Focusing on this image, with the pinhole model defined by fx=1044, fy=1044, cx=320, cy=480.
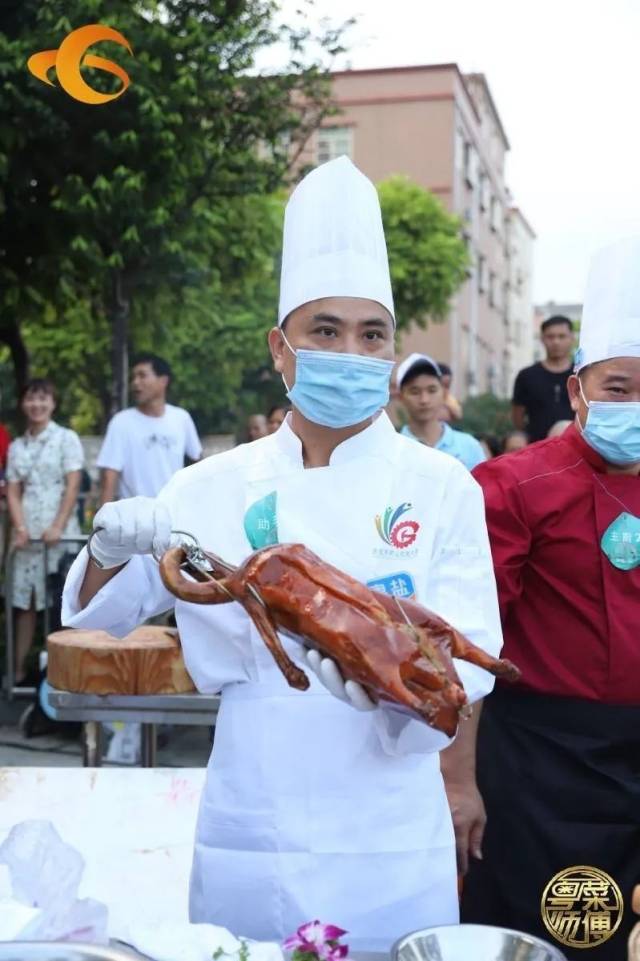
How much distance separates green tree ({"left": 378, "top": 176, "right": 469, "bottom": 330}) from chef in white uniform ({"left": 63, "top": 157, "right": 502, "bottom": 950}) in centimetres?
2533

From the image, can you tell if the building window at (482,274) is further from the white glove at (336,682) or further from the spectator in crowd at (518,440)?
the white glove at (336,682)

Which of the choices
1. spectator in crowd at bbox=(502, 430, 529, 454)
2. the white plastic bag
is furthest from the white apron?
spectator in crowd at bbox=(502, 430, 529, 454)

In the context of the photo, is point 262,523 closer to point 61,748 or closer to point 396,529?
point 396,529

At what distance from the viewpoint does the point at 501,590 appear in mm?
2617

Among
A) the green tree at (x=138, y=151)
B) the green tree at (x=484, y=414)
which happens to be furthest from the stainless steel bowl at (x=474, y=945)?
the green tree at (x=484, y=414)

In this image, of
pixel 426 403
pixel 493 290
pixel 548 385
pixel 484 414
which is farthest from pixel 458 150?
pixel 426 403

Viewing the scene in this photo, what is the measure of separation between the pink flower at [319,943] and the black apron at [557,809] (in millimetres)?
1214

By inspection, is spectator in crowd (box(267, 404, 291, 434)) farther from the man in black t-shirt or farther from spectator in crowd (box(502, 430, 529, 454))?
the man in black t-shirt

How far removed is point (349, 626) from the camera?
1.44 metres

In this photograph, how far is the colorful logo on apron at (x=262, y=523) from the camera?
6.42ft

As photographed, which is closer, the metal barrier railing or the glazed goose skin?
the glazed goose skin

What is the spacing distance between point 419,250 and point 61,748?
23007mm

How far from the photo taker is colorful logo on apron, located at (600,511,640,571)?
2600 millimetres

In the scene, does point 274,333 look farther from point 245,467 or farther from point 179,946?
point 179,946
